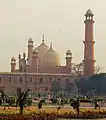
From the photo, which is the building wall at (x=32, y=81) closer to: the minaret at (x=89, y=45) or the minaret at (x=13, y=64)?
the minaret at (x=89, y=45)

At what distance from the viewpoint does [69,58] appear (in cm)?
6831

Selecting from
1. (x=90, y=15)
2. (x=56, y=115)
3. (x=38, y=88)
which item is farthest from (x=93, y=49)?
(x=56, y=115)

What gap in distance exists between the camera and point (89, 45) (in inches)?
2509

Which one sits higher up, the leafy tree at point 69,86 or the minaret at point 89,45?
the minaret at point 89,45

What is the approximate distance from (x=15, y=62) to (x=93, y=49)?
516 inches

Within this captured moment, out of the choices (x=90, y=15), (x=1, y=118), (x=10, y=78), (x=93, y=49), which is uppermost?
(x=90, y=15)

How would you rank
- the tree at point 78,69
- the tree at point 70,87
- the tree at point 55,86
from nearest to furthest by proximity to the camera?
the tree at point 55,86
the tree at point 70,87
the tree at point 78,69

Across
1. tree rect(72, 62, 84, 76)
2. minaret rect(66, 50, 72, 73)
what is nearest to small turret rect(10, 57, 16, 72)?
minaret rect(66, 50, 72, 73)

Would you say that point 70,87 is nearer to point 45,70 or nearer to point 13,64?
point 45,70

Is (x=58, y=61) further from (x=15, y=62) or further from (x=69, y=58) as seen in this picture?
(x=15, y=62)

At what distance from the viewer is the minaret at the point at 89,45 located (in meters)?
63.7

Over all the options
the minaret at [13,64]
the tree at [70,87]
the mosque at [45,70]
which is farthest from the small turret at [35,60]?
the tree at [70,87]

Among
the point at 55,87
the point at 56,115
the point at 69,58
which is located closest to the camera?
the point at 56,115

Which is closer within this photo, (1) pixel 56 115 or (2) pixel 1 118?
(2) pixel 1 118
